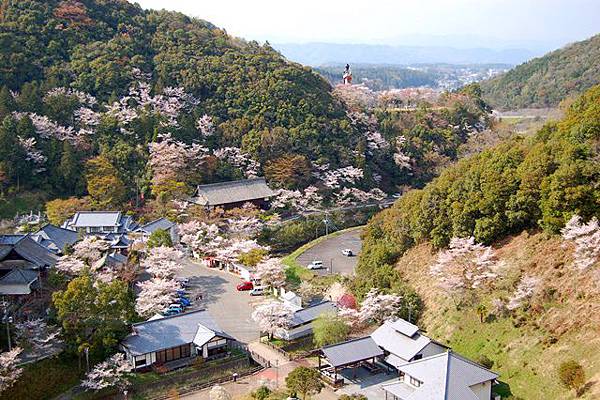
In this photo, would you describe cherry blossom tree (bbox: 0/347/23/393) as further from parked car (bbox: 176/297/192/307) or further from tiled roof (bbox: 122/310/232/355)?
parked car (bbox: 176/297/192/307)

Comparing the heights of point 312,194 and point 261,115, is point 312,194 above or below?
below

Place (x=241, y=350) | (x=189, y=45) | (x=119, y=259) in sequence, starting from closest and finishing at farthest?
(x=241, y=350) < (x=119, y=259) < (x=189, y=45)

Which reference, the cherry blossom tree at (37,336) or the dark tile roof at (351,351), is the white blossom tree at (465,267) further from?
the cherry blossom tree at (37,336)

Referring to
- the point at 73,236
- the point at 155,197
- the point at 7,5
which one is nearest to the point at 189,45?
the point at 7,5

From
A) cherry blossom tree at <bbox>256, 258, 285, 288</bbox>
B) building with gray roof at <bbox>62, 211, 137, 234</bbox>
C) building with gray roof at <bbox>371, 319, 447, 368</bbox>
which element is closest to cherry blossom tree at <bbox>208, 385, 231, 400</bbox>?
building with gray roof at <bbox>371, 319, 447, 368</bbox>

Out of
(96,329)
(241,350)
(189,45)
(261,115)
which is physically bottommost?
(241,350)

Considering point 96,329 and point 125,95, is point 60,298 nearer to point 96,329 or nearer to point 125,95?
point 96,329
